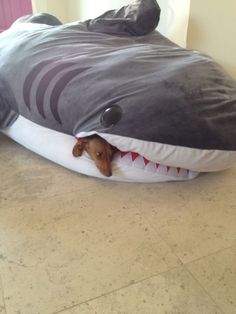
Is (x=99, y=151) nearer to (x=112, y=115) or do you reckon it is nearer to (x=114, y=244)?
(x=112, y=115)

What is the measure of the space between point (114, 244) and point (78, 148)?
42cm

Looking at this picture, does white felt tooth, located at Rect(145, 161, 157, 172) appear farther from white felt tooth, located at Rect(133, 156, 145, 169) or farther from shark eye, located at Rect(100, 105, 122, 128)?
shark eye, located at Rect(100, 105, 122, 128)

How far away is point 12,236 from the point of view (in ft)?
3.22

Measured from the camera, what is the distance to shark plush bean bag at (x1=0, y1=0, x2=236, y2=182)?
3.45 ft

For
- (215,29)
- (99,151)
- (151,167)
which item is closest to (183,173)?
(151,167)

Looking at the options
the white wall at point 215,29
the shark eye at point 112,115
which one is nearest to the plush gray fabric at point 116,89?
the shark eye at point 112,115

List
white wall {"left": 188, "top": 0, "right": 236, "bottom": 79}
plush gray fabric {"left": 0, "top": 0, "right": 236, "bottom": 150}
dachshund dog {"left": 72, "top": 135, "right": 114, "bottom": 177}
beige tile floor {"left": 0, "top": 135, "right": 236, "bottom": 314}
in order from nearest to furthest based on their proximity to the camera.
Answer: beige tile floor {"left": 0, "top": 135, "right": 236, "bottom": 314} < plush gray fabric {"left": 0, "top": 0, "right": 236, "bottom": 150} < dachshund dog {"left": 72, "top": 135, "right": 114, "bottom": 177} < white wall {"left": 188, "top": 0, "right": 236, "bottom": 79}

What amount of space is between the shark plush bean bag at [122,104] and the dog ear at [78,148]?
0.03m

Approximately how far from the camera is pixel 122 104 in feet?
3.51

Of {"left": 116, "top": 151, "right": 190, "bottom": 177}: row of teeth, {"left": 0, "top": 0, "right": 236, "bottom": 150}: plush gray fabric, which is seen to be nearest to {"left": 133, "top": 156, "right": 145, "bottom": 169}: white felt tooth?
{"left": 116, "top": 151, "right": 190, "bottom": 177}: row of teeth

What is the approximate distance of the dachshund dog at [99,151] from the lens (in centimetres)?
116

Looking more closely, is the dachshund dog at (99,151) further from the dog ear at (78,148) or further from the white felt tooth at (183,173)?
the white felt tooth at (183,173)

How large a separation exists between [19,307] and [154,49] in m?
1.12

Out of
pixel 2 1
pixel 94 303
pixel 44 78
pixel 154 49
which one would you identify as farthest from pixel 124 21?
pixel 2 1
